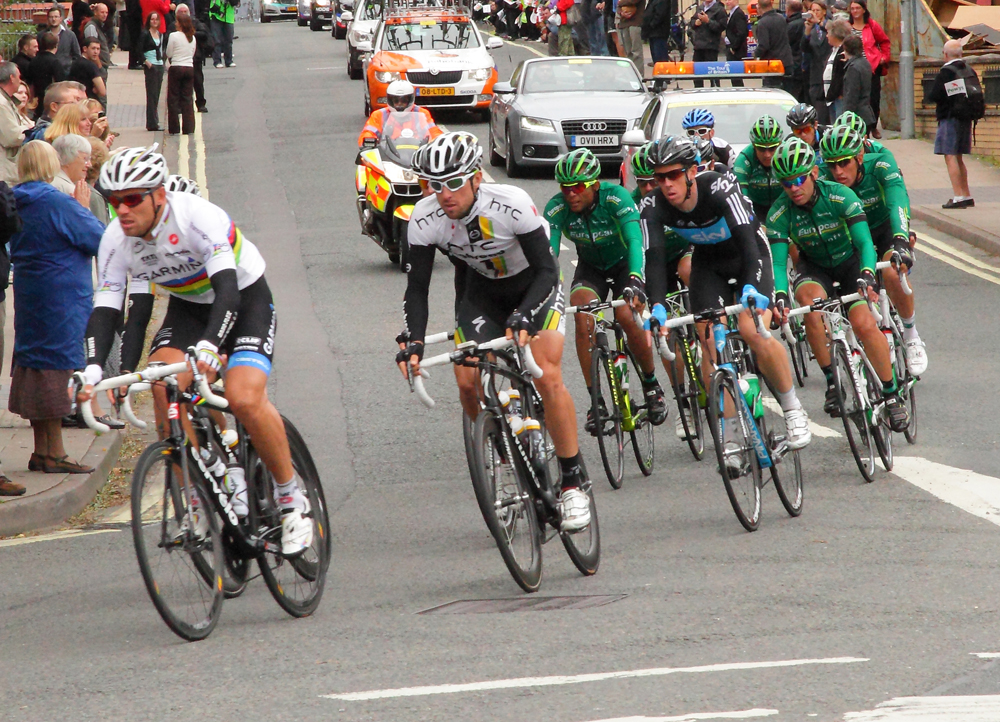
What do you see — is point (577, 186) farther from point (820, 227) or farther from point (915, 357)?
point (915, 357)

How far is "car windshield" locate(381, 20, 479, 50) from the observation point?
91.7 feet

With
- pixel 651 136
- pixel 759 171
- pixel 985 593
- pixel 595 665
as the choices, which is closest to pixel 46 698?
pixel 595 665

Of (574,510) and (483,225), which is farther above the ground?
(483,225)

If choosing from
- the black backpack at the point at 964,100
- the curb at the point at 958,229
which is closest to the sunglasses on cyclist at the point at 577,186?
the curb at the point at 958,229

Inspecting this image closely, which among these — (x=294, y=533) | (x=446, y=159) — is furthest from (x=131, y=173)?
(x=294, y=533)

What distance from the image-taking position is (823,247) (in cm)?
914

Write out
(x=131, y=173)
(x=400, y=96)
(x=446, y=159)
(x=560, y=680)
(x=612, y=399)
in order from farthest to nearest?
(x=400, y=96)
(x=612, y=399)
(x=446, y=159)
(x=131, y=173)
(x=560, y=680)

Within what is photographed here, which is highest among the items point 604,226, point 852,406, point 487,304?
point 604,226

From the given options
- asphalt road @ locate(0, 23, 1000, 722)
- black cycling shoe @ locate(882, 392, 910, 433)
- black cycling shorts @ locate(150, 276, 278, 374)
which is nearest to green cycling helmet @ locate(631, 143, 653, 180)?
asphalt road @ locate(0, 23, 1000, 722)

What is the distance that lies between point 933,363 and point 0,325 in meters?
7.18

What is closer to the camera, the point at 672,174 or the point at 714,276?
the point at 672,174

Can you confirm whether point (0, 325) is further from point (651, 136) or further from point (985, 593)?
point (651, 136)

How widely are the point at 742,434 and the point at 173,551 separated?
122 inches

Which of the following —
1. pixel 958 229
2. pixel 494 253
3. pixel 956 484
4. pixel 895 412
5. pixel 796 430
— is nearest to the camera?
pixel 494 253
